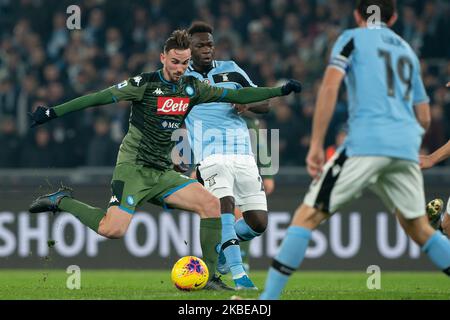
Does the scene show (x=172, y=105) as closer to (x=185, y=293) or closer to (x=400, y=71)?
(x=185, y=293)

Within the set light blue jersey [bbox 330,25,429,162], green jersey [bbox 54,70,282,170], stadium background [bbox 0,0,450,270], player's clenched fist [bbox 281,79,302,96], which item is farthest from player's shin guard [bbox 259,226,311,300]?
stadium background [bbox 0,0,450,270]

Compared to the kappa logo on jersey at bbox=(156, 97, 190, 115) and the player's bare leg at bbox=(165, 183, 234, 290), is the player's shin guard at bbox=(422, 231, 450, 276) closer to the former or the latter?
the player's bare leg at bbox=(165, 183, 234, 290)

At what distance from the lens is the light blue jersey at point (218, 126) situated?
10.7 meters

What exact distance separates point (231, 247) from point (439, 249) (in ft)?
9.24

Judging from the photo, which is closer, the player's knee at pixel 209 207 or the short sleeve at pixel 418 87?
the short sleeve at pixel 418 87

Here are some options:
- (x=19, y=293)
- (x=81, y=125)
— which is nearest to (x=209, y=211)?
(x=19, y=293)

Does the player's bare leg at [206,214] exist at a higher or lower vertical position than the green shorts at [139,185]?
lower

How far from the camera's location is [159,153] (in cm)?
966

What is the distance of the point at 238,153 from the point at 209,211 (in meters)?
1.32

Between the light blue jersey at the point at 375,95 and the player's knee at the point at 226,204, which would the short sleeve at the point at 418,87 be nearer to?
the light blue jersey at the point at 375,95

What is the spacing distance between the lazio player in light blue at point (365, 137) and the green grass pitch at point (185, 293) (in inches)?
57.5

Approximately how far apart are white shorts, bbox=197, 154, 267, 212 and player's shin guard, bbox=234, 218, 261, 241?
0.57 ft

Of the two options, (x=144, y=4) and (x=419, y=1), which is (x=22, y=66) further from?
(x=419, y=1)

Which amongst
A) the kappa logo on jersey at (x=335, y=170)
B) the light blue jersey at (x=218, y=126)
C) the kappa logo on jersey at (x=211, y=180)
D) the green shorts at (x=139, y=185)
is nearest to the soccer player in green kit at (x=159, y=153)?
the green shorts at (x=139, y=185)
